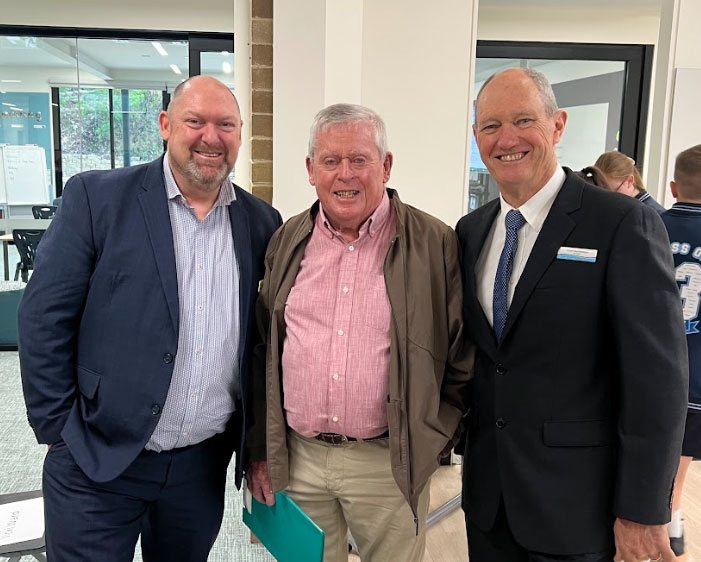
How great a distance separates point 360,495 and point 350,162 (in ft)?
3.19

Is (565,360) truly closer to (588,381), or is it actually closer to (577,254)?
→ (588,381)

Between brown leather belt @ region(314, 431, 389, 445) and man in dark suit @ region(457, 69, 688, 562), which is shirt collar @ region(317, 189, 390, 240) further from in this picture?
brown leather belt @ region(314, 431, 389, 445)

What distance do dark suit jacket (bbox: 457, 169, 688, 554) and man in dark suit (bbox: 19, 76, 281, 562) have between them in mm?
778

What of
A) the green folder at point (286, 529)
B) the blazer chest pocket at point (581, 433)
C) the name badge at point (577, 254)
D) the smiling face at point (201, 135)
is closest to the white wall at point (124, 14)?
the smiling face at point (201, 135)

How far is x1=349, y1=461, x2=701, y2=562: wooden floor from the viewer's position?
2930mm

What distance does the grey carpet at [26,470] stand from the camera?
2.89 metres

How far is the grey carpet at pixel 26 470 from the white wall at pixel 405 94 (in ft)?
5.26

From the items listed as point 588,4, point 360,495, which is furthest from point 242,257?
point 588,4

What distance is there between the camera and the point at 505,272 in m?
1.55

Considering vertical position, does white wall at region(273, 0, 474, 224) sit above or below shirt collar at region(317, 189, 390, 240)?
above

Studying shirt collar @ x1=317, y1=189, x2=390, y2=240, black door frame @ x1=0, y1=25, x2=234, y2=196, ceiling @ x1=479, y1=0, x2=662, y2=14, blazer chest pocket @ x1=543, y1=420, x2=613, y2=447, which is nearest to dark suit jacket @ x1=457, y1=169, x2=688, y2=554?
blazer chest pocket @ x1=543, y1=420, x2=613, y2=447

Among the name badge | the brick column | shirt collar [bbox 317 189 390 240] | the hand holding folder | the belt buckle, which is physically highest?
the brick column

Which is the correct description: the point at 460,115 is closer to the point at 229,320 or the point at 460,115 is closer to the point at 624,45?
the point at 229,320

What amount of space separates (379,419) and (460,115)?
2.16m
